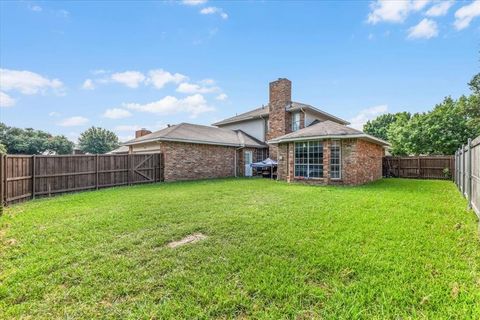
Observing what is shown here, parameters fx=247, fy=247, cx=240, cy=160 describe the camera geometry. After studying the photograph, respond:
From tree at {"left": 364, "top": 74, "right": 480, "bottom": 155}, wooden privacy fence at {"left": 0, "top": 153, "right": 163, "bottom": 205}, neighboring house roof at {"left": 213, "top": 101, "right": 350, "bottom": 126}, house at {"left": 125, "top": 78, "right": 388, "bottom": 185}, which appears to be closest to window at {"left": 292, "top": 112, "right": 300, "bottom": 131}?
house at {"left": 125, "top": 78, "right": 388, "bottom": 185}

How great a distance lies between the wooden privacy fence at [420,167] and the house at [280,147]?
2.30 m

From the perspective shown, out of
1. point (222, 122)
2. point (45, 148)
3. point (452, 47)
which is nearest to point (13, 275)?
point (452, 47)

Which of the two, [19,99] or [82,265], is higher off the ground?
[19,99]

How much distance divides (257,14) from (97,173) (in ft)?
38.4

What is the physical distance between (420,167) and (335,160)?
32.9ft

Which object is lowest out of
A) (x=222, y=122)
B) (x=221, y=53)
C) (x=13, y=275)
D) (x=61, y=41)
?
(x=13, y=275)

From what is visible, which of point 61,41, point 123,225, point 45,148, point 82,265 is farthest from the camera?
point 45,148

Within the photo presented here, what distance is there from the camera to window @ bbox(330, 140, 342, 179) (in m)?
13.1

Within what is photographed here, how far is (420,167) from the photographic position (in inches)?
732

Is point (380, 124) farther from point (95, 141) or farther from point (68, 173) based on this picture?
point (95, 141)

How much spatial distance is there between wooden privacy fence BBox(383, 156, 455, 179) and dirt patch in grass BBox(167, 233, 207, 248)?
1936 cm

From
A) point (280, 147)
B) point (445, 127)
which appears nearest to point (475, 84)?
point (445, 127)

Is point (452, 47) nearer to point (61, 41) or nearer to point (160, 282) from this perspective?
point (160, 282)

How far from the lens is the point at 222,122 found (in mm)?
24734
